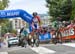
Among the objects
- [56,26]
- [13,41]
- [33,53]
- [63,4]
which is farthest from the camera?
[63,4]

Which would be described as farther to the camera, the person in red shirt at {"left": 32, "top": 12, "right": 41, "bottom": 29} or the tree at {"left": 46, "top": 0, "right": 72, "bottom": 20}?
the tree at {"left": 46, "top": 0, "right": 72, "bottom": 20}

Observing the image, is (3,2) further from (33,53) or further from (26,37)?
(33,53)

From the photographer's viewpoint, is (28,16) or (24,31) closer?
(24,31)

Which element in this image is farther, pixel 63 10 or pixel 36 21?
pixel 63 10

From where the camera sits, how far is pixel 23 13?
3175 cm

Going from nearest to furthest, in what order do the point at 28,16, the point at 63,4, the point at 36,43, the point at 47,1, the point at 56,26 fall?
the point at 36,43
the point at 56,26
the point at 28,16
the point at 63,4
the point at 47,1

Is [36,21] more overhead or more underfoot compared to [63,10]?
more underfoot

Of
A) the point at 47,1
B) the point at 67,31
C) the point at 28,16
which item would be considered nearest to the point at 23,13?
the point at 28,16

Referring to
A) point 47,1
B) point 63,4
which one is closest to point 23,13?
point 63,4

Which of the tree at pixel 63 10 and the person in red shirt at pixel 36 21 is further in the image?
the tree at pixel 63 10

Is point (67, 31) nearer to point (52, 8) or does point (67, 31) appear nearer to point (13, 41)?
point (13, 41)

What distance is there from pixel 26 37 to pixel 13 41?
20016mm

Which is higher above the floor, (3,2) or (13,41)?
(3,2)

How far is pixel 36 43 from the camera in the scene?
68.3 ft
